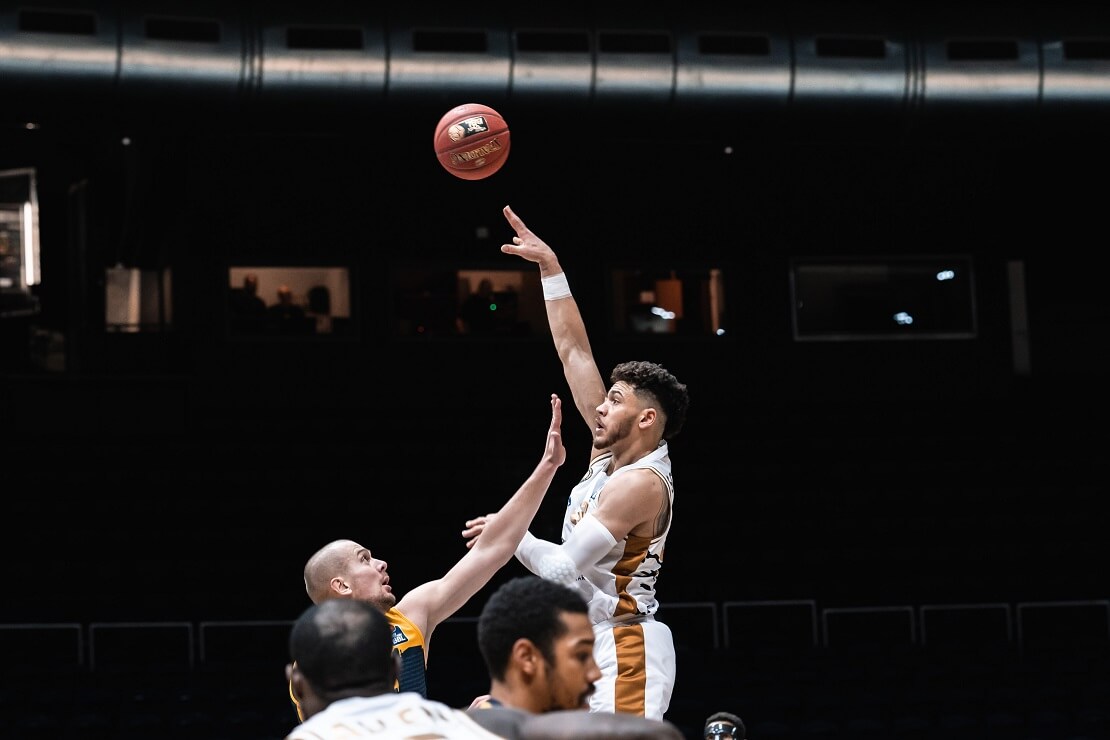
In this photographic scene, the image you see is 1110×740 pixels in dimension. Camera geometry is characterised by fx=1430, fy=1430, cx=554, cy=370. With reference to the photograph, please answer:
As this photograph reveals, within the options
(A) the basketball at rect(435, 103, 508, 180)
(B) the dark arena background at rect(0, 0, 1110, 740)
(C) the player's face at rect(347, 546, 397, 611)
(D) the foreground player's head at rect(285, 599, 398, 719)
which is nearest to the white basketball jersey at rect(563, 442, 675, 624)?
(C) the player's face at rect(347, 546, 397, 611)

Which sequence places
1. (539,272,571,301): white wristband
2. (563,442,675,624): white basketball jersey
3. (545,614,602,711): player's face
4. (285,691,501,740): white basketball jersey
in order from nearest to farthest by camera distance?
(285,691,501,740): white basketball jersey → (545,614,602,711): player's face → (563,442,675,624): white basketball jersey → (539,272,571,301): white wristband

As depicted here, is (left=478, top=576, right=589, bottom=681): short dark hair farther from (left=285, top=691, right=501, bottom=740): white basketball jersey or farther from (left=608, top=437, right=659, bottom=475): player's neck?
(left=608, top=437, right=659, bottom=475): player's neck

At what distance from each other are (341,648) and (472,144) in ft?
11.5

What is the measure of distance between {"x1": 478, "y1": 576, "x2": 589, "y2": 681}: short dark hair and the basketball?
3.19 meters

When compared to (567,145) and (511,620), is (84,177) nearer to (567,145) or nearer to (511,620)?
(567,145)

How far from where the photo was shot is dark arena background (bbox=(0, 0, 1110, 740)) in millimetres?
9695

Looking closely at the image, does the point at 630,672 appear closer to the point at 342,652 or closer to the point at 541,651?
the point at 541,651

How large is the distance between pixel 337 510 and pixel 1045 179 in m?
8.25

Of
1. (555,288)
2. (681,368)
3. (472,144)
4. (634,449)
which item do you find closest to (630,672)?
(634,449)

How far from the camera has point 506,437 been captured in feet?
46.6

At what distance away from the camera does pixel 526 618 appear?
2.66 meters

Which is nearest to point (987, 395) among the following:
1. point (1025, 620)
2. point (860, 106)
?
point (1025, 620)

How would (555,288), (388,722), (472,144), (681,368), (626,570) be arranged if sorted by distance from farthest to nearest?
(681,368)
(472,144)
(555,288)
(626,570)
(388,722)

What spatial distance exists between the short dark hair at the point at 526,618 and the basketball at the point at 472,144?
10.5 feet
